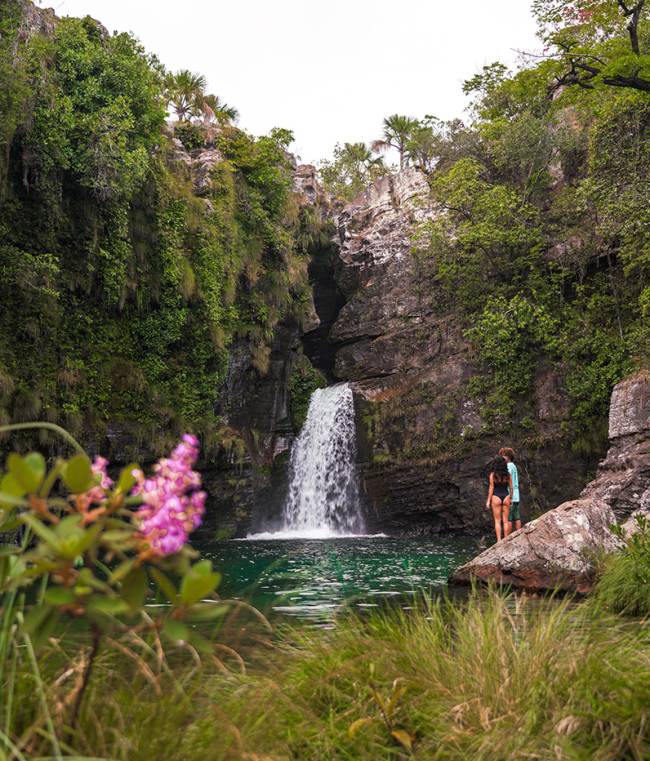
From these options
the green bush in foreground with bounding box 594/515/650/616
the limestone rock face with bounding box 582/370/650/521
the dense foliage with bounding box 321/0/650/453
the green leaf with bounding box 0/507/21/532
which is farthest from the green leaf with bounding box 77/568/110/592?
the dense foliage with bounding box 321/0/650/453

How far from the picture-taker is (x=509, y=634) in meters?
3.61

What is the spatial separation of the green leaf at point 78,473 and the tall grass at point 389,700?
830mm

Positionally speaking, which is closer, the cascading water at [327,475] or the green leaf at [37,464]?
the green leaf at [37,464]

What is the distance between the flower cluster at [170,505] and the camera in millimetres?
1564

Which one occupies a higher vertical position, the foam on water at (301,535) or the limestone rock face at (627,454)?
the limestone rock face at (627,454)

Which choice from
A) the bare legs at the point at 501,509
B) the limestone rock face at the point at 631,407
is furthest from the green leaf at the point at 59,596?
the limestone rock face at the point at 631,407

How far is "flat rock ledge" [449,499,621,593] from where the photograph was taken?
909 cm

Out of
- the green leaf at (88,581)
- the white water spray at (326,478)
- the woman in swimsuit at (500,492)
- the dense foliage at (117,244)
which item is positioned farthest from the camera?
the white water spray at (326,478)

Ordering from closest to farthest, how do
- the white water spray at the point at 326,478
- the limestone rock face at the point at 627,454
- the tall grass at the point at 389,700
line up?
the tall grass at the point at 389,700, the limestone rock face at the point at 627,454, the white water spray at the point at 326,478

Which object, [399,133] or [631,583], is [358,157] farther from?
[631,583]

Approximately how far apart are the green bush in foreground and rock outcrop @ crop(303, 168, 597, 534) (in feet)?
52.7

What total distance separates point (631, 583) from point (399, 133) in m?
44.4

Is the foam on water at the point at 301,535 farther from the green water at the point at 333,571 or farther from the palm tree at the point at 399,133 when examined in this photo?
the palm tree at the point at 399,133

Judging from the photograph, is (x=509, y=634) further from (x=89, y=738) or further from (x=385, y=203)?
(x=385, y=203)
